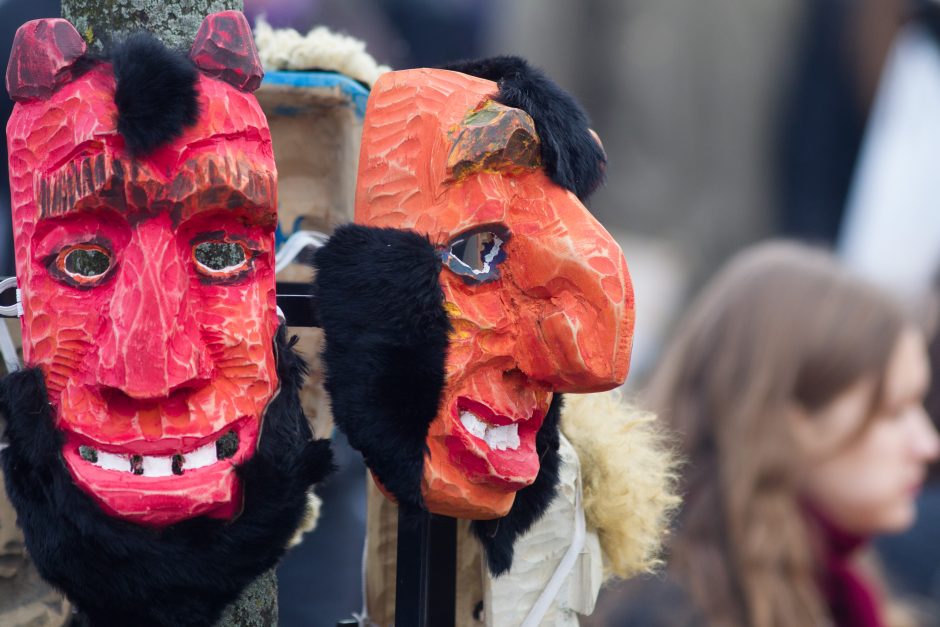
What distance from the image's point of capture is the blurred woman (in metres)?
1.68

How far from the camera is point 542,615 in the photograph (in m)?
1.86

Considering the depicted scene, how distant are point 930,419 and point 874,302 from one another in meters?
0.76

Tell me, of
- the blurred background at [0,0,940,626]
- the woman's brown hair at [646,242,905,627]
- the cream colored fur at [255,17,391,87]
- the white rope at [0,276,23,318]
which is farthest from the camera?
the blurred background at [0,0,940,626]

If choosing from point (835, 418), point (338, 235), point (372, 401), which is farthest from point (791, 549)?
point (338, 235)

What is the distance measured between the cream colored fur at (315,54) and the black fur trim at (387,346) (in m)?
0.73

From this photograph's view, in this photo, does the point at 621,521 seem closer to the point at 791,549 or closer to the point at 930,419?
the point at 791,549

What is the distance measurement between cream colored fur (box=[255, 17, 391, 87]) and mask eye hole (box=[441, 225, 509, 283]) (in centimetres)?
68

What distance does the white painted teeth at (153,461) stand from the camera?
1.46 metres

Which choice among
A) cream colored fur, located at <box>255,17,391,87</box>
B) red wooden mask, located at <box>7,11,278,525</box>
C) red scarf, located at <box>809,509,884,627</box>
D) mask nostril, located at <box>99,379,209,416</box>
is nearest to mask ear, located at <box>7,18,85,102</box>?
red wooden mask, located at <box>7,11,278,525</box>

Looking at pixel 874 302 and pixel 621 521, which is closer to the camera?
pixel 874 302

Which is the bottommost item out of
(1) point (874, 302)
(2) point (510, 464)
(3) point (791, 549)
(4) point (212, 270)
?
(3) point (791, 549)

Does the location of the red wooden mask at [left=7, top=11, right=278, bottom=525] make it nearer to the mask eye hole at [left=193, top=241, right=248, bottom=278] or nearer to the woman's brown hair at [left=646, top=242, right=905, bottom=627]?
the mask eye hole at [left=193, top=241, right=248, bottom=278]

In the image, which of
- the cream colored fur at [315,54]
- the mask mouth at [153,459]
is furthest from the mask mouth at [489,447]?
the cream colored fur at [315,54]

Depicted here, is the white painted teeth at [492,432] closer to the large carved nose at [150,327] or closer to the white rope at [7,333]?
the large carved nose at [150,327]
